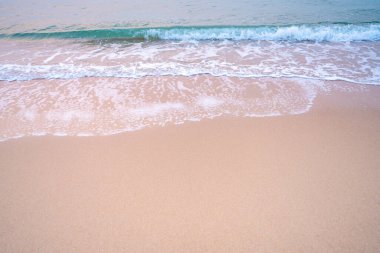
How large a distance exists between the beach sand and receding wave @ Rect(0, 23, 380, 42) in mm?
5260

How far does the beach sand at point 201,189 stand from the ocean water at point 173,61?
53 centimetres

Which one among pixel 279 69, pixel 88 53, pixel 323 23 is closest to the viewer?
pixel 279 69

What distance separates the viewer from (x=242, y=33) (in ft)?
28.3

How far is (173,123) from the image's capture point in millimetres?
4027

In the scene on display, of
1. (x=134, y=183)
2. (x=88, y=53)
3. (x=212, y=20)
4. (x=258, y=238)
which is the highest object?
(x=212, y=20)

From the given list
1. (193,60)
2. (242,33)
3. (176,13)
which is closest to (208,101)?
(193,60)

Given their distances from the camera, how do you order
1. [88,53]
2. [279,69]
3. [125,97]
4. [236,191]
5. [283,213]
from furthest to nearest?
[88,53] → [279,69] → [125,97] → [236,191] → [283,213]

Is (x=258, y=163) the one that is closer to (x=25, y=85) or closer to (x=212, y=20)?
(x=25, y=85)

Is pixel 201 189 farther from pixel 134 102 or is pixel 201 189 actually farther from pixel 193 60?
pixel 193 60

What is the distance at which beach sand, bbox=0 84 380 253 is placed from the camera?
7.83ft

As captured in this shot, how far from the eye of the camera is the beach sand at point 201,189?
2387 millimetres

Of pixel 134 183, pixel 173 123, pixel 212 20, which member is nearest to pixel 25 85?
pixel 173 123

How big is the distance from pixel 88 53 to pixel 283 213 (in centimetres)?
683

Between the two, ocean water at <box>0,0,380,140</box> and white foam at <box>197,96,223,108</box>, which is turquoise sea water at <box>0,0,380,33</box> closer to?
ocean water at <box>0,0,380,140</box>
